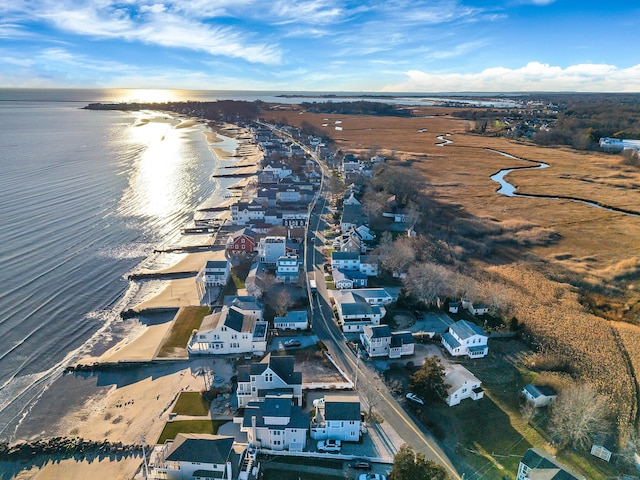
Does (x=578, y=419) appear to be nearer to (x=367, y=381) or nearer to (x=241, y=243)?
Result: (x=367, y=381)

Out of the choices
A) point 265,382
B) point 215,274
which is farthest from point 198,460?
point 215,274

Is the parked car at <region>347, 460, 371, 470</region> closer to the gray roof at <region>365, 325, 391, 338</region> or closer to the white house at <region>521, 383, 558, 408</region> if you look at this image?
the gray roof at <region>365, 325, 391, 338</region>

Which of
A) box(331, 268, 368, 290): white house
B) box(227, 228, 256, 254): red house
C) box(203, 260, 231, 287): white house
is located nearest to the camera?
box(331, 268, 368, 290): white house

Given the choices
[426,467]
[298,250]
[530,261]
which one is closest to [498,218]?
[530,261]

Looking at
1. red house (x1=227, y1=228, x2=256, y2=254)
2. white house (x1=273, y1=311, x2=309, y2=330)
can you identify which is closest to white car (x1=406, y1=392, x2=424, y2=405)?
white house (x1=273, y1=311, x2=309, y2=330)

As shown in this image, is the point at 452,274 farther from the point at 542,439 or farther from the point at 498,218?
the point at 498,218

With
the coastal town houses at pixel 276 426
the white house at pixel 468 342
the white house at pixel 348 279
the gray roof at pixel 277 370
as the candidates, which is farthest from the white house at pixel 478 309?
the coastal town houses at pixel 276 426
